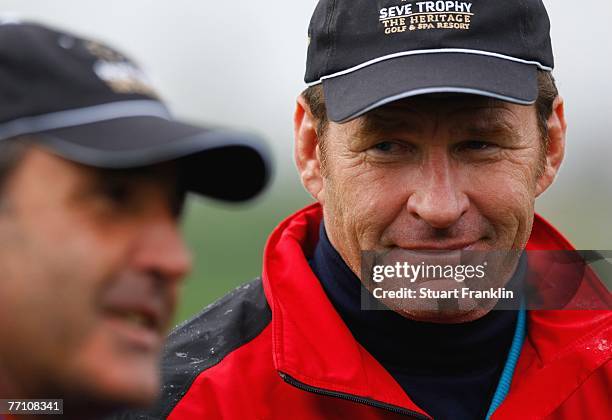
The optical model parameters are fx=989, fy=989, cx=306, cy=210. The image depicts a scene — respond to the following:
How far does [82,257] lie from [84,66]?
1.08ft

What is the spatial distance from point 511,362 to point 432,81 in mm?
840

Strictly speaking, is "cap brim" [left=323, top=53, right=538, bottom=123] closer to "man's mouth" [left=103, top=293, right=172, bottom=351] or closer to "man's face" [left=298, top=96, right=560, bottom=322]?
"man's face" [left=298, top=96, right=560, bottom=322]

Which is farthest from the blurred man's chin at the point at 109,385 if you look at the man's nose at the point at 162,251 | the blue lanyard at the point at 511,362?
the blue lanyard at the point at 511,362

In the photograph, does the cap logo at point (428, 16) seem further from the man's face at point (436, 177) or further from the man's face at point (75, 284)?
the man's face at point (75, 284)

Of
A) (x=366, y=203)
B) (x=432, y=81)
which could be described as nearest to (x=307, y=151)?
(x=366, y=203)

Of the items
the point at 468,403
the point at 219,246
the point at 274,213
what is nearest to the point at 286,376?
the point at 468,403

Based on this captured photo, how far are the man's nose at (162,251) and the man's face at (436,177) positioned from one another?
3.36 feet

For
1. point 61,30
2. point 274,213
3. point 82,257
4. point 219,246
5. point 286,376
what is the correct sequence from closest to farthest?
point 82,257, point 61,30, point 286,376, point 219,246, point 274,213

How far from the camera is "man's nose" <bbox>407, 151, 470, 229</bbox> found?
8.48 ft

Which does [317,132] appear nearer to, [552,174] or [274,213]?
[552,174]

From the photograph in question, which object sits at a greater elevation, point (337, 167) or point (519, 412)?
point (337, 167)

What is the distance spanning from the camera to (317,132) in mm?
2984

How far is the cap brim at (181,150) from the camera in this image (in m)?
1.58

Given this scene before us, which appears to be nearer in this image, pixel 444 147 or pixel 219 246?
pixel 444 147
